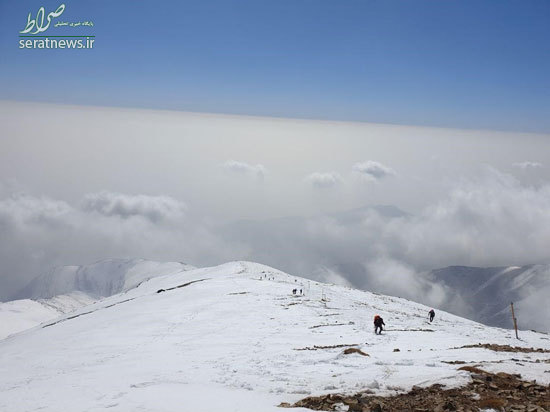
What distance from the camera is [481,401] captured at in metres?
11.6

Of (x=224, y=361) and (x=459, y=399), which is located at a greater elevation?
(x=224, y=361)

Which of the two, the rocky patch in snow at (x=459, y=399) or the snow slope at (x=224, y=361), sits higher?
the snow slope at (x=224, y=361)

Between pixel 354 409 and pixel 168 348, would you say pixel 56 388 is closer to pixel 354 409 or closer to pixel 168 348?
pixel 168 348

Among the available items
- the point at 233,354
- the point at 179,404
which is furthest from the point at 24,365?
the point at 179,404

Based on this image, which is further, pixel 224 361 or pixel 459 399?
pixel 224 361

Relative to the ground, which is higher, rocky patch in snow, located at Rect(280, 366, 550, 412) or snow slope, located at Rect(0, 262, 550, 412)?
snow slope, located at Rect(0, 262, 550, 412)

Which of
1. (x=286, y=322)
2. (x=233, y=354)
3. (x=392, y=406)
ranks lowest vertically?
(x=392, y=406)

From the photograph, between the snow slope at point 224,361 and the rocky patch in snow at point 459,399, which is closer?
the rocky patch in snow at point 459,399

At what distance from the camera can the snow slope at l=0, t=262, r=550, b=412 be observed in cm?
1391

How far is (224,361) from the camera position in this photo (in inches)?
806

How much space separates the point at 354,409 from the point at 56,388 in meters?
13.8

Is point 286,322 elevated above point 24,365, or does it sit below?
above

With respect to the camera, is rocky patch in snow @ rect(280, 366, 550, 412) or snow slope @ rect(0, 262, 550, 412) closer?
rocky patch in snow @ rect(280, 366, 550, 412)

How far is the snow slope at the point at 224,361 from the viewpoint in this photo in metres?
13.9
